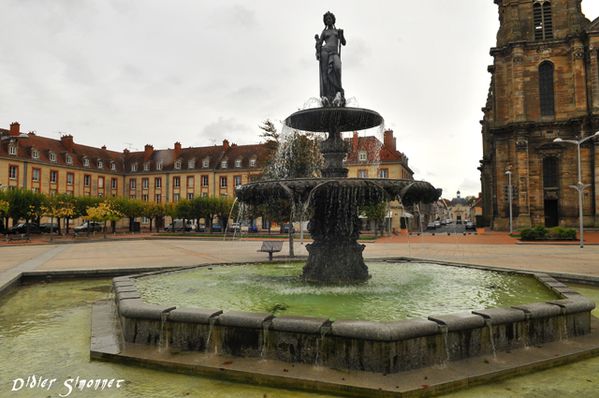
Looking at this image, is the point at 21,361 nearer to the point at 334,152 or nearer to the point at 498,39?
the point at 334,152

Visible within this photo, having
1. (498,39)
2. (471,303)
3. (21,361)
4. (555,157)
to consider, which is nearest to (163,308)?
(21,361)

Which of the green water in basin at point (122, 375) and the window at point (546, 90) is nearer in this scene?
the green water in basin at point (122, 375)

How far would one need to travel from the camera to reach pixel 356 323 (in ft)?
17.1

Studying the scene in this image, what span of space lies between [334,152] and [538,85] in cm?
4337

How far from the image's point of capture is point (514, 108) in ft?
149

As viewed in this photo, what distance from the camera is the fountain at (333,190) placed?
9.25m

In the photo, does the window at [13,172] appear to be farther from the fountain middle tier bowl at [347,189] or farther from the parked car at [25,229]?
the fountain middle tier bowl at [347,189]

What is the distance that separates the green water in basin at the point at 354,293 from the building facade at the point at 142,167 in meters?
51.1

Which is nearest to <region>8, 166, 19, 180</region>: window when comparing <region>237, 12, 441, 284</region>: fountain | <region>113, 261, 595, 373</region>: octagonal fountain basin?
<region>113, 261, 595, 373</region>: octagonal fountain basin

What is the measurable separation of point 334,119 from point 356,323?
21.2ft

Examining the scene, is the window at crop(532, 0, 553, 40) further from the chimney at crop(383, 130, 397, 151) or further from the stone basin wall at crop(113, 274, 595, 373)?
the stone basin wall at crop(113, 274, 595, 373)

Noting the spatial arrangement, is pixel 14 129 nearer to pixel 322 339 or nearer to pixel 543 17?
pixel 543 17

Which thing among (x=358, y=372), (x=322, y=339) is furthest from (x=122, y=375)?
(x=358, y=372)
